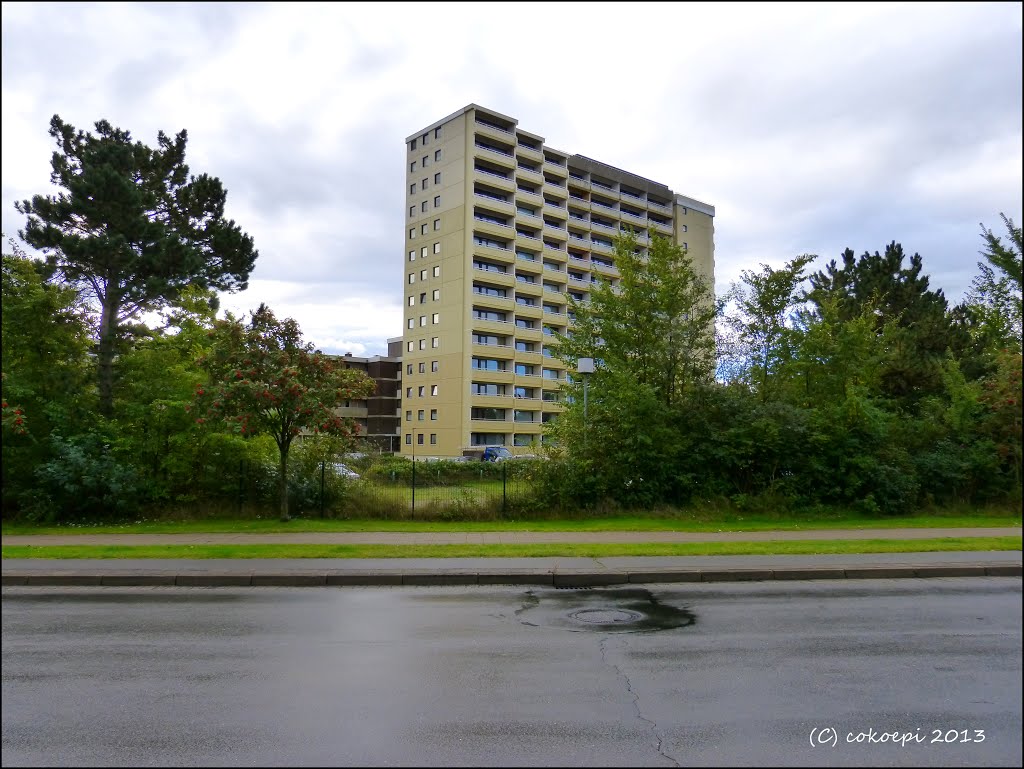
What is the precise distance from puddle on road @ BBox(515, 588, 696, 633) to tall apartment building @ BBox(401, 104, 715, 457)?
5065cm

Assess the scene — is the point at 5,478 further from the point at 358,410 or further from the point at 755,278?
the point at 358,410

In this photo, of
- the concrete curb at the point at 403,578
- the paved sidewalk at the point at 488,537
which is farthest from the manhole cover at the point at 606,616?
the paved sidewalk at the point at 488,537

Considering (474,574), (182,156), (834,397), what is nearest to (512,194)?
(182,156)

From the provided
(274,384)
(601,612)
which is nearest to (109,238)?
(274,384)

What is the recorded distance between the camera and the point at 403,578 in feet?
33.1

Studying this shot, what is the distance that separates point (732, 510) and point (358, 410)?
64382mm

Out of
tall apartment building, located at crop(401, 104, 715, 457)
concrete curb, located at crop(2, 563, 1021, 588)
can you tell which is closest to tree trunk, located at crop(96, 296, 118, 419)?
concrete curb, located at crop(2, 563, 1021, 588)

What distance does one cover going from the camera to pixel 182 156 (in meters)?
23.9

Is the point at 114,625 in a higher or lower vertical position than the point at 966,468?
lower

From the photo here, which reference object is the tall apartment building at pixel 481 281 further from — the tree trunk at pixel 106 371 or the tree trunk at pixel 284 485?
the tree trunk at pixel 284 485

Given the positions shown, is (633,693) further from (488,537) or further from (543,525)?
(543,525)

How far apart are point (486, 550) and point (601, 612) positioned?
428cm

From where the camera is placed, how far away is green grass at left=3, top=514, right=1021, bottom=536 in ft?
49.5

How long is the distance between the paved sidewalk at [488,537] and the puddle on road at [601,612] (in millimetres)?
3867
